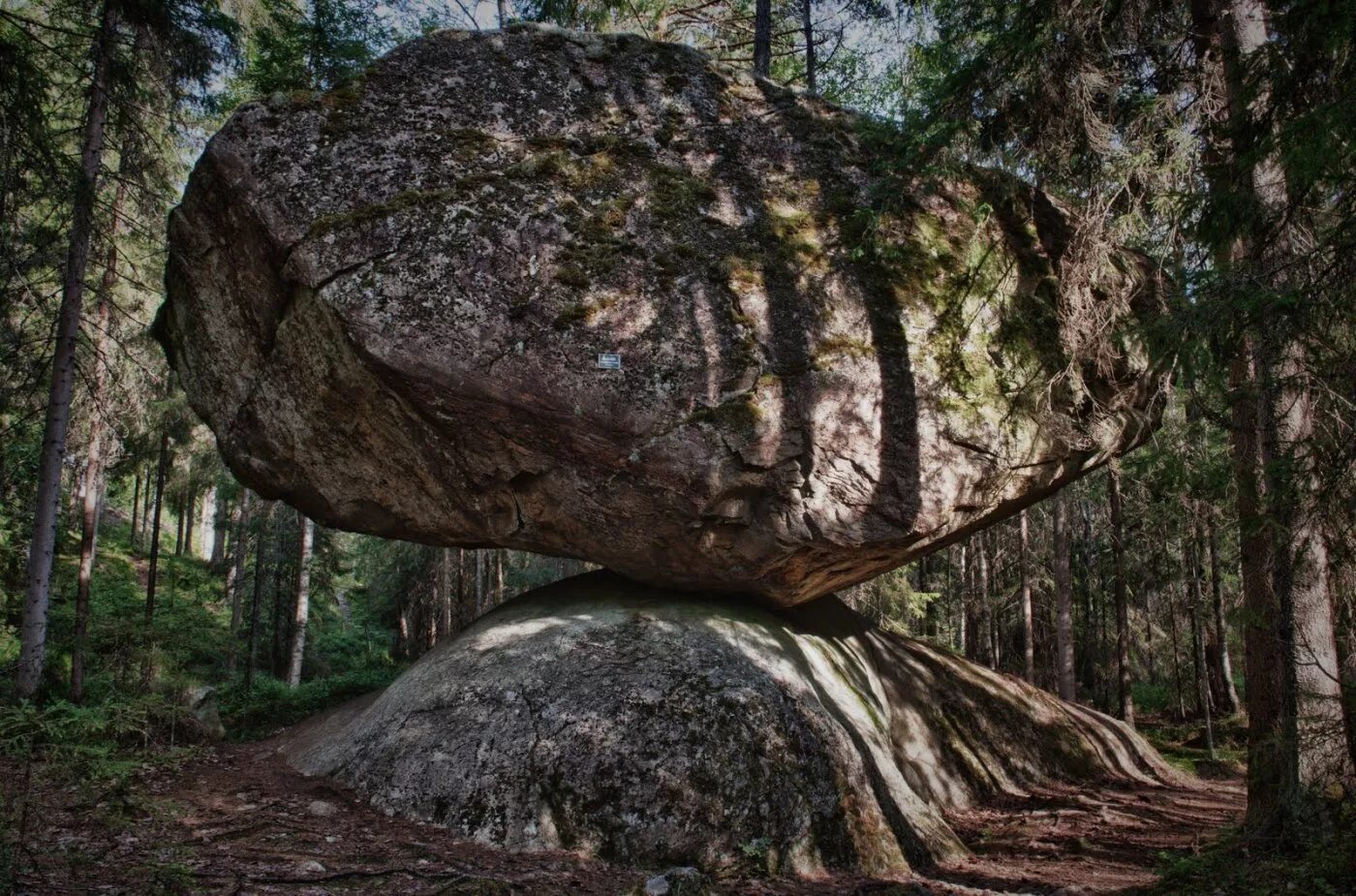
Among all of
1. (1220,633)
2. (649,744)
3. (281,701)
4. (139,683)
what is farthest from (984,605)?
(139,683)

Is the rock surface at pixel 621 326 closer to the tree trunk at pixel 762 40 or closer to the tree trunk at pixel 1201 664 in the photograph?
the tree trunk at pixel 762 40

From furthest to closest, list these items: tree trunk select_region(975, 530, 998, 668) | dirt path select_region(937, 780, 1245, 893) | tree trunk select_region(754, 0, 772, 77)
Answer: tree trunk select_region(975, 530, 998, 668) → tree trunk select_region(754, 0, 772, 77) → dirt path select_region(937, 780, 1245, 893)

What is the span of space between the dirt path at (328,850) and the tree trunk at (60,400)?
106 inches

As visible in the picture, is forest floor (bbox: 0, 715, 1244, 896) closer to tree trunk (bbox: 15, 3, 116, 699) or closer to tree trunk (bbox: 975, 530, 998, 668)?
tree trunk (bbox: 15, 3, 116, 699)

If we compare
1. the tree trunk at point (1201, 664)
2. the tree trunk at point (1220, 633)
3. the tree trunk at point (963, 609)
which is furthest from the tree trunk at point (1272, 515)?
the tree trunk at point (963, 609)

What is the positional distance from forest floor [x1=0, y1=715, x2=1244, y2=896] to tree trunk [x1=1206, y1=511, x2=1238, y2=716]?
7477 millimetres

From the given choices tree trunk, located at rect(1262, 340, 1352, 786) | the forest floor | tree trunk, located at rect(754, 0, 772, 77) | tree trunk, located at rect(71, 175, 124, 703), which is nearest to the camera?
the forest floor

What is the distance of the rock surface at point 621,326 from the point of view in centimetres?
784

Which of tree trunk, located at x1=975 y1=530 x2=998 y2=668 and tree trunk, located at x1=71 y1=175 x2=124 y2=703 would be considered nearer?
tree trunk, located at x1=71 y1=175 x2=124 y2=703

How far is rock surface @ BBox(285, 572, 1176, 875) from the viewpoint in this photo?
6617mm

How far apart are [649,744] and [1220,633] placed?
14.8 metres

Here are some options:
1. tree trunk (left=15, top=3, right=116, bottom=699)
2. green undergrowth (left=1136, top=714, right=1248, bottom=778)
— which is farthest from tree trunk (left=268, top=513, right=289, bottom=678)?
green undergrowth (left=1136, top=714, right=1248, bottom=778)

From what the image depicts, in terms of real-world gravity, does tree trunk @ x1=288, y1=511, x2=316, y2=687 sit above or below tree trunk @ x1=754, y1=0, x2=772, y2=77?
below

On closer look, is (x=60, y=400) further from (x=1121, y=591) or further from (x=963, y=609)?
(x=963, y=609)
